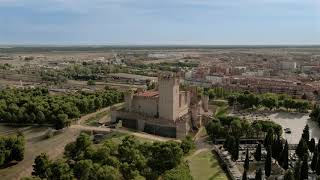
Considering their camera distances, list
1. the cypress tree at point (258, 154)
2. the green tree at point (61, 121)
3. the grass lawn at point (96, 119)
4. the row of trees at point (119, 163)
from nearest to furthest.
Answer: the row of trees at point (119, 163), the cypress tree at point (258, 154), the green tree at point (61, 121), the grass lawn at point (96, 119)

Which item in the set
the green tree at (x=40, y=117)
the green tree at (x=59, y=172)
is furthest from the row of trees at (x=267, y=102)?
the green tree at (x=59, y=172)

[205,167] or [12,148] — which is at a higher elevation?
[12,148]

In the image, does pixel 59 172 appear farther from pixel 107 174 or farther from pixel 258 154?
pixel 258 154

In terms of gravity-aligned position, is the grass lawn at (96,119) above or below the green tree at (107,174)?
below

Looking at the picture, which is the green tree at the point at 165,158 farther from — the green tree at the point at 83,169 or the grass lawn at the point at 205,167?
the green tree at the point at 83,169

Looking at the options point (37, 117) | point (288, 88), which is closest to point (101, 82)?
point (288, 88)

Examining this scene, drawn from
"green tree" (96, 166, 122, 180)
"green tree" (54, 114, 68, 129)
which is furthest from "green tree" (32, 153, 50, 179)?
"green tree" (54, 114, 68, 129)

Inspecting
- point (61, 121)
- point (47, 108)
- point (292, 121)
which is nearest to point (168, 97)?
point (61, 121)
